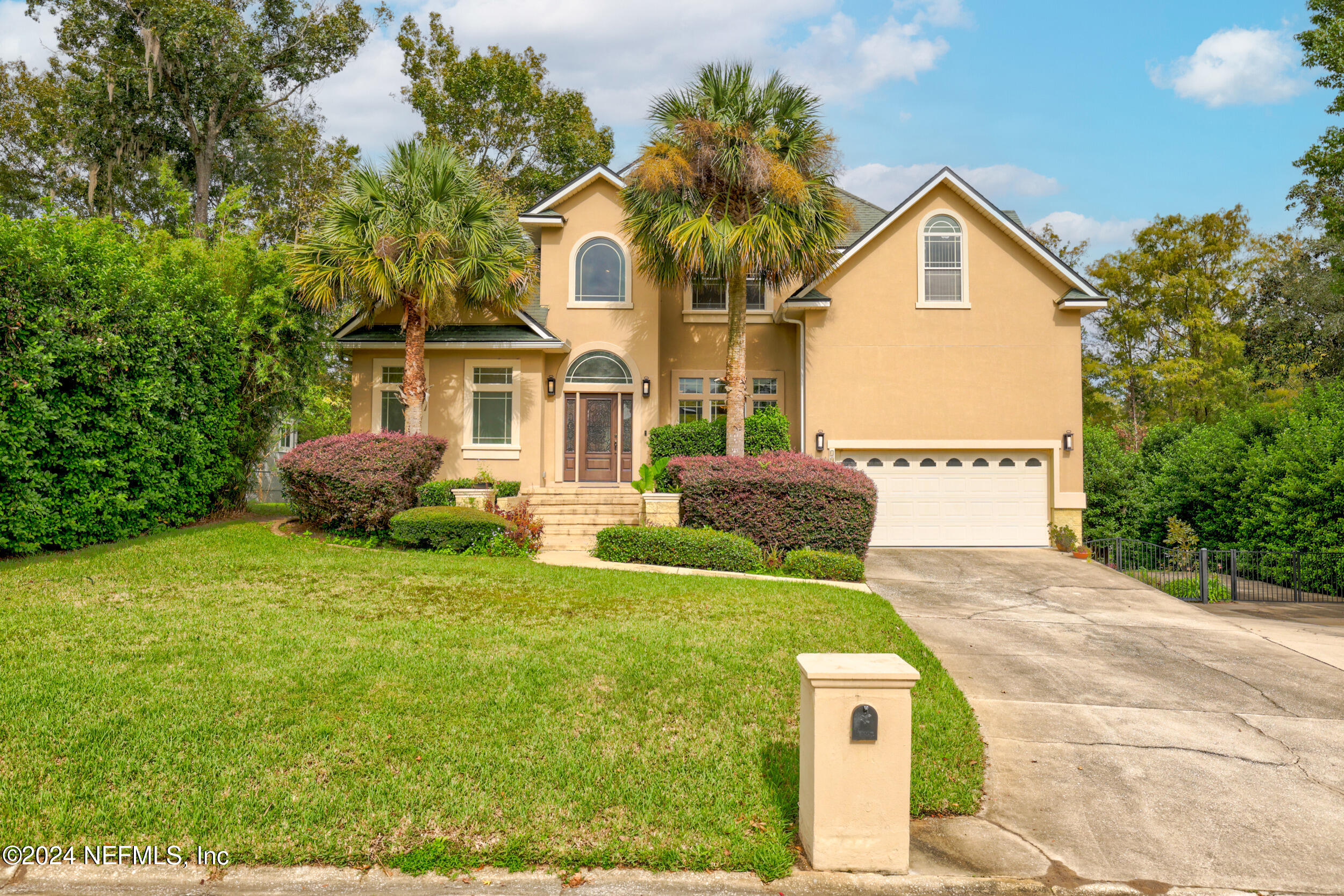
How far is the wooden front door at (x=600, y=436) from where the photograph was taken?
17.7m

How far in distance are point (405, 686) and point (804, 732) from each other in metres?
3.25

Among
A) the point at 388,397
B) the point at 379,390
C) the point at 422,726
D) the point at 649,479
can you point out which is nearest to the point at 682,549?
the point at 649,479

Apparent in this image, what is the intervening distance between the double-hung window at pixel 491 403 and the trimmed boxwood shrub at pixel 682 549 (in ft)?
18.8

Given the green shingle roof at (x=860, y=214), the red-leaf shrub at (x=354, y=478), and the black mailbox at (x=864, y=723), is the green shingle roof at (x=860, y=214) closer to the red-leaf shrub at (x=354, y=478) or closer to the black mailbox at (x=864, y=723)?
the red-leaf shrub at (x=354, y=478)

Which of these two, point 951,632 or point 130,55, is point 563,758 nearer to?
point 951,632

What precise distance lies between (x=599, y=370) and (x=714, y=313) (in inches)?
125

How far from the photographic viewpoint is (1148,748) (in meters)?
5.35

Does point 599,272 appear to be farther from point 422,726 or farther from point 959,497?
point 422,726

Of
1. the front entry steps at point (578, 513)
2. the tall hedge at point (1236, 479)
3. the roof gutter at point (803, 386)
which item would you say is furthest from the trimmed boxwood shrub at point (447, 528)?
the tall hedge at point (1236, 479)

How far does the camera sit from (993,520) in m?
16.5

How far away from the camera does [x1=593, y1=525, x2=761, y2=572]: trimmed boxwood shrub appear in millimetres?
11695

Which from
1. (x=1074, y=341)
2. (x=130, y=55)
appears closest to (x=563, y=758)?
(x=1074, y=341)

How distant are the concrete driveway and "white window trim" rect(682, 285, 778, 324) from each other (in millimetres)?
9441

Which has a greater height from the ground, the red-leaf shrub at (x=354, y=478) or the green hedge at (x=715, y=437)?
the green hedge at (x=715, y=437)
